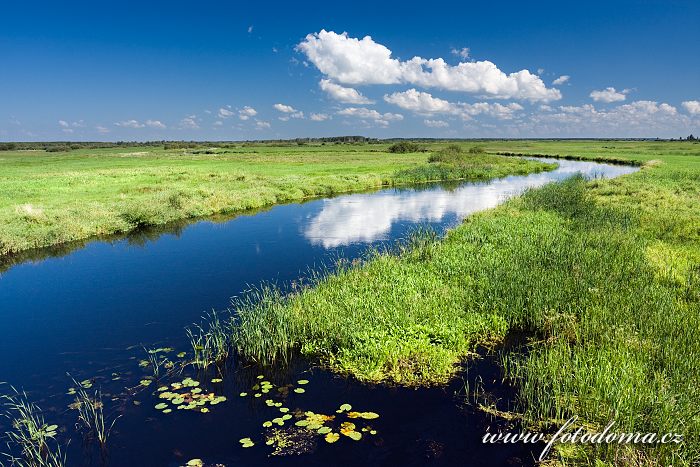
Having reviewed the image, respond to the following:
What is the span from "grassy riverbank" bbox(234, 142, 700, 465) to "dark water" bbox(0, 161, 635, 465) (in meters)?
1.11

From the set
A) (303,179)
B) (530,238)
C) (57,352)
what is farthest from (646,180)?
(57,352)

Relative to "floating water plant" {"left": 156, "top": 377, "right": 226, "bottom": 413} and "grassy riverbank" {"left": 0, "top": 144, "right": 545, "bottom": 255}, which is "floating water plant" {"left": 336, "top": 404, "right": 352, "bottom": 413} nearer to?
"floating water plant" {"left": 156, "top": 377, "right": 226, "bottom": 413}

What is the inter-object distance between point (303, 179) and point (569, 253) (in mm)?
42197

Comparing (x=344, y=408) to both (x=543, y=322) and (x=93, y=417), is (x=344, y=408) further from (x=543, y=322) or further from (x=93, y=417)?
(x=543, y=322)

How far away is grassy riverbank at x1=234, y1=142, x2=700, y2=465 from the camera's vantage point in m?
8.35

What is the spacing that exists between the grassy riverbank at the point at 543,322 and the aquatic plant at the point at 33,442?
15.2 feet

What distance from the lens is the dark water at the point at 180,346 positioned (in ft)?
27.2

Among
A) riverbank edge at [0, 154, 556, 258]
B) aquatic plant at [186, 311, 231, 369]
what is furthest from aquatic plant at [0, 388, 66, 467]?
riverbank edge at [0, 154, 556, 258]

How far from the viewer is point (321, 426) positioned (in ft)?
29.1

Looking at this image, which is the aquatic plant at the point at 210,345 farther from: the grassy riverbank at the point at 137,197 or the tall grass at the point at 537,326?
the grassy riverbank at the point at 137,197

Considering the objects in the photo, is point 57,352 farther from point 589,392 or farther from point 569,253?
point 569,253

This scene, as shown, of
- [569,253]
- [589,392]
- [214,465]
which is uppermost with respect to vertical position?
[569,253]

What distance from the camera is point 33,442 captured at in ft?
27.9

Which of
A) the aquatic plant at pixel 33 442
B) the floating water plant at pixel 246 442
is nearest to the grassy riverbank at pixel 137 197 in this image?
the aquatic plant at pixel 33 442
